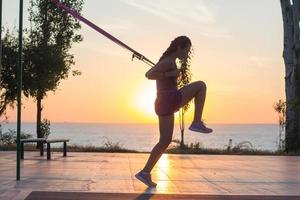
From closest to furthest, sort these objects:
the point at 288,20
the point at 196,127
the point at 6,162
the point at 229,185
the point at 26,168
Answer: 1. the point at 196,127
2. the point at 229,185
3. the point at 26,168
4. the point at 6,162
5. the point at 288,20

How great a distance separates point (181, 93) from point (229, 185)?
6.28ft

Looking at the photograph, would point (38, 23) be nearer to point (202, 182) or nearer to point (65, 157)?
point (65, 157)

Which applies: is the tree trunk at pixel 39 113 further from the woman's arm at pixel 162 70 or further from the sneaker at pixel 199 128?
the sneaker at pixel 199 128

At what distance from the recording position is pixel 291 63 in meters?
26.0

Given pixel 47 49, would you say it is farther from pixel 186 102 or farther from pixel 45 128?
pixel 186 102

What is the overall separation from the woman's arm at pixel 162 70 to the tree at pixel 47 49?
1461 cm

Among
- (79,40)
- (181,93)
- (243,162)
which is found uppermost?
(79,40)

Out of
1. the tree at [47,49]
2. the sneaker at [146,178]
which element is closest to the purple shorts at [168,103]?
the sneaker at [146,178]

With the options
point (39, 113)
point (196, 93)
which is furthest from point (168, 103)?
point (39, 113)

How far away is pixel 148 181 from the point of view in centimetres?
920

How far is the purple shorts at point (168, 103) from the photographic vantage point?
29.2ft

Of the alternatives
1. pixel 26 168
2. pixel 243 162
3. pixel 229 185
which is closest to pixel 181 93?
pixel 229 185

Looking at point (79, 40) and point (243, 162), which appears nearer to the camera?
point (243, 162)

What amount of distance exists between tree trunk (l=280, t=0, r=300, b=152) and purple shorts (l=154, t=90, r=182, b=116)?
1658 cm
